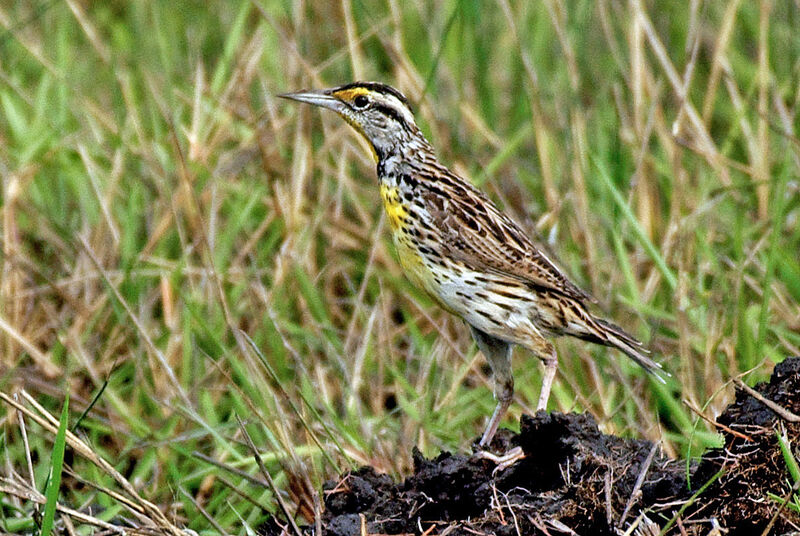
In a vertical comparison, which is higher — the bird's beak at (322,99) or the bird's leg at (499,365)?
the bird's beak at (322,99)

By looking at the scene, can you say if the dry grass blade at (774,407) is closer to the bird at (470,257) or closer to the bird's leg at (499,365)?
the bird at (470,257)

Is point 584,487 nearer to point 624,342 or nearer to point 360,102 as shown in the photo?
point 624,342

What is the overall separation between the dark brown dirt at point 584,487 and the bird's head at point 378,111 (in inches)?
48.4

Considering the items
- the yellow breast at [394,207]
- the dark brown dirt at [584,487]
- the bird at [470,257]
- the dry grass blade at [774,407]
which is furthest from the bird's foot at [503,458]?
the yellow breast at [394,207]

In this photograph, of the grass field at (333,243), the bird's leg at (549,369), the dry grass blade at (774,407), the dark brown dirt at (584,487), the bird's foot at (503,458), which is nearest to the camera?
the dry grass blade at (774,407)

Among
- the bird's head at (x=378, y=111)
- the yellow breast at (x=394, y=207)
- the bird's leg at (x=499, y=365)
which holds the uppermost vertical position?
the bird's head at (x=378, y=111)

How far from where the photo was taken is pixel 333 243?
6.16 meters

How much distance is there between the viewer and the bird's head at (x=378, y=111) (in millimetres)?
4812

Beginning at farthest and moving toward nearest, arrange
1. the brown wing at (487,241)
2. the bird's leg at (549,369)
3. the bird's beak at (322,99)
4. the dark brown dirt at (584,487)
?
the bird's beak at (322,99)
the brown wing at (487,241)
the bird's leg at (549,369)
the dark brown dirt at (584,487)

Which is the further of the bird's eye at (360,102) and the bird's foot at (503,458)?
the bird's eye at (360,102)

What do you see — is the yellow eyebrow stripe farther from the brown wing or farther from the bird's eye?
the brown wing

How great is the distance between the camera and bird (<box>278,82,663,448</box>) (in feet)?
14.9

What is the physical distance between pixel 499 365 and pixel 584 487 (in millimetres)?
1206

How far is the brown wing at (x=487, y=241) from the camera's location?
458cm
